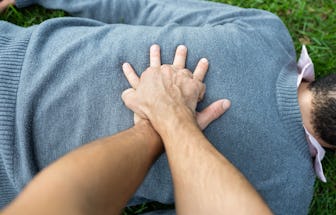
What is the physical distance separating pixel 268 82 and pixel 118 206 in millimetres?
920

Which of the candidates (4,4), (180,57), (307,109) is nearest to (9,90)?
(180,57)

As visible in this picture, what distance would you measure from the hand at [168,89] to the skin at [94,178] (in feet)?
0.49

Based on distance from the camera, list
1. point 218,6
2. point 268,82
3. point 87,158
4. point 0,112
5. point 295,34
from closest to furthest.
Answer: point 87,158 < point 0,112 < point 268,82 < point 218,6 < point 295,34

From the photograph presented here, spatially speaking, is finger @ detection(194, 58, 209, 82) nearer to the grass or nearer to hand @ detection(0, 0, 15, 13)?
the grass

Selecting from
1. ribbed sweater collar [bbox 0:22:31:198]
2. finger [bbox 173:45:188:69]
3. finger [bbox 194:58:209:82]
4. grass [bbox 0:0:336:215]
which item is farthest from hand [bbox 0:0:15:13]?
finger [bbox 194:58:209:82]

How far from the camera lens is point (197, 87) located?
1570 mm

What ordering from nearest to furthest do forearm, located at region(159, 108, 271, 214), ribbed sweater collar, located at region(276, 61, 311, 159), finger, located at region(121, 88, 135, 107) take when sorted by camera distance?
forearm, located at region(159, 108, 271, 214), finger, located at region(121, 88, 135, 107), ribbed sweater collar, located at region(276, 61, 311, 159)

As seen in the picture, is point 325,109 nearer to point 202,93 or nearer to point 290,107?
point 290,107

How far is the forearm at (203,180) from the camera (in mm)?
1174

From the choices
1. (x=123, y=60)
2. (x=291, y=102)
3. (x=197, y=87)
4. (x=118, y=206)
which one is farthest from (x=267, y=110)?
(x=118, y=206)

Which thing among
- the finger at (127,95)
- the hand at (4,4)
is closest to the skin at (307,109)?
the finger at (127,95)

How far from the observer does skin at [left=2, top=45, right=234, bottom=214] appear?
0.88m

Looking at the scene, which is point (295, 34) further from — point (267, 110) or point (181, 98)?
point (181, 98)

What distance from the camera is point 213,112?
1.54 m
